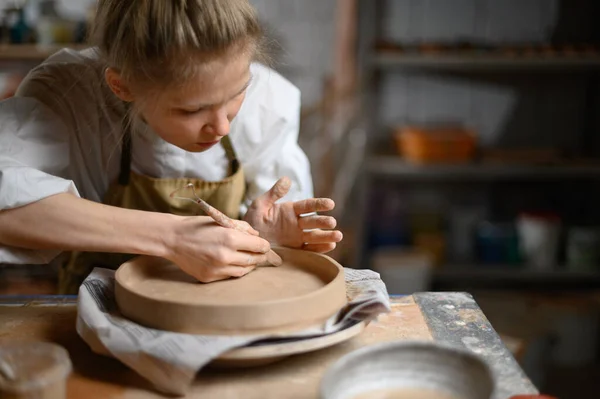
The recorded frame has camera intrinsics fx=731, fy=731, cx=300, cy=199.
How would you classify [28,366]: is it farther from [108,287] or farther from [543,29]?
[543,29]

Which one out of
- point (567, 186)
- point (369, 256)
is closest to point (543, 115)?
point (567, 186)

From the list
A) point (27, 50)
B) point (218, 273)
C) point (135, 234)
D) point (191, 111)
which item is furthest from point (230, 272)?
point (27, 50)

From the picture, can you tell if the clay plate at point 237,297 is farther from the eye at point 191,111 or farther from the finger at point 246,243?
the eye at point 191,111

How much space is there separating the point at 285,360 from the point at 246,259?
20 centimetres

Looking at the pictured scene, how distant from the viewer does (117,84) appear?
4.66 ft

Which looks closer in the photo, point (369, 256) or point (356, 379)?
point (356, 379)

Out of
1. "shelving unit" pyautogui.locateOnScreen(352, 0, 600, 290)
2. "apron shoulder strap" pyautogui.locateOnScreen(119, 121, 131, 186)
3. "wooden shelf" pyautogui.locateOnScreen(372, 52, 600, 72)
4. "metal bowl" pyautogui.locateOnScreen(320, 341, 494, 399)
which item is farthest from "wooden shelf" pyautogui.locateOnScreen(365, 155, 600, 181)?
"metal bowl" pyautogui.locateOnScreen(320, 341, 494, 399)

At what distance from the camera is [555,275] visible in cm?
385

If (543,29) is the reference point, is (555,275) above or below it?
below

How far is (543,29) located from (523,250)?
1228 mm

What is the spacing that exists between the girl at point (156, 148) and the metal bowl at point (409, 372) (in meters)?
0.35

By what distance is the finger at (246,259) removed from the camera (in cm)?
130

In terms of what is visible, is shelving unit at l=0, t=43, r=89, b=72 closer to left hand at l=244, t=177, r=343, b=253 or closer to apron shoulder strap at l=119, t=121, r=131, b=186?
apron shoulder strap at l=119, t=121, r=131, b=186

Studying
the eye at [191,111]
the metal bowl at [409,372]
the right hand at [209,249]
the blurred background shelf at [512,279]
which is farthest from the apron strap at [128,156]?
the blurred background shelf at [512,279]
